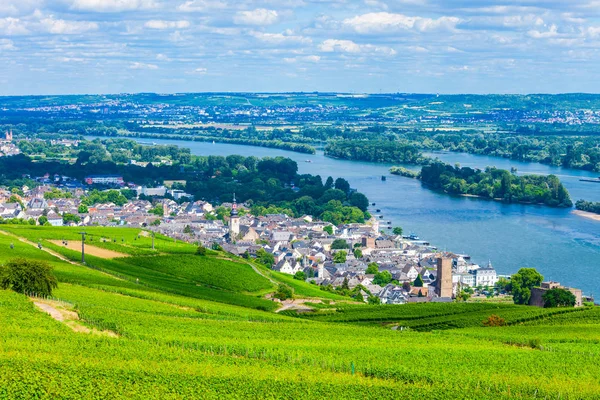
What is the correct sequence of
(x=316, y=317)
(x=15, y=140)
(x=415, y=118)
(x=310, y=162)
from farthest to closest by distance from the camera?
1. (x=415, y=118)
2. (x=15, y=140)
3. (x=310, y=162)
4. (x=316, y=317)

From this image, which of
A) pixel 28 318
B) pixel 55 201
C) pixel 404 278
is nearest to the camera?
pixel 28 318

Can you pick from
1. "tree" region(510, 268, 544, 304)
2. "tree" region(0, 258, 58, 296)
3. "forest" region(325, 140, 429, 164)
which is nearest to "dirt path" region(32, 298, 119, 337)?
"tree" region(0, 258, 58, 296)

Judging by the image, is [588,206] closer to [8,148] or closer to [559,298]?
[559,298]

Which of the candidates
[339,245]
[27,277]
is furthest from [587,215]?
[27,277]

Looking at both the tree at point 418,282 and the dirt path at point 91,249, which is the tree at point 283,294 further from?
the tree at point 418,282

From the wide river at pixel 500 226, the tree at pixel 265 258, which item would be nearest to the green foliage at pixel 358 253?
the wide river at pixel 500 226

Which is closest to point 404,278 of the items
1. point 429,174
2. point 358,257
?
point 358,257

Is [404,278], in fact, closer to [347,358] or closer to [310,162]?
[347,358]

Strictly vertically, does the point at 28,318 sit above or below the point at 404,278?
above
